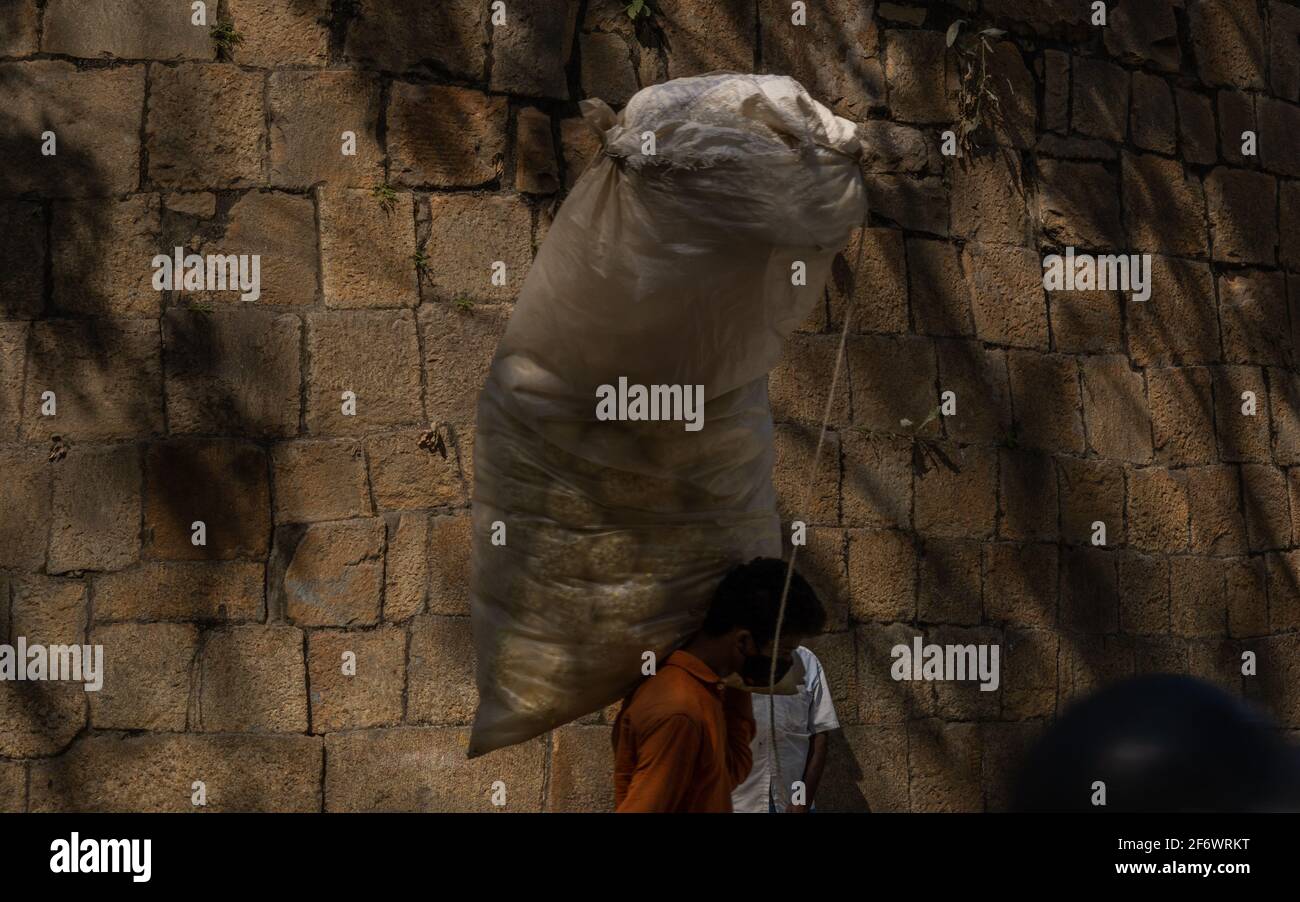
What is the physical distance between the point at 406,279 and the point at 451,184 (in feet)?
1.18

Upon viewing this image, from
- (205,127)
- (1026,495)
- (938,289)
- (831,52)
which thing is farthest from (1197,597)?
(205,127)

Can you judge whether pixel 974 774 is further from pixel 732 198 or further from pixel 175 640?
pixel 732 198

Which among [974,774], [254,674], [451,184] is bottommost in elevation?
[974,774]

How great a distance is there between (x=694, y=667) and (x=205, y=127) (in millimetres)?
2797

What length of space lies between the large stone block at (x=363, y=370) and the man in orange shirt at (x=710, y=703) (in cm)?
203

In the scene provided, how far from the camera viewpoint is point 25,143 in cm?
461

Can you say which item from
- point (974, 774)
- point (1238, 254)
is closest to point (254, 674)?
point (974, 774)

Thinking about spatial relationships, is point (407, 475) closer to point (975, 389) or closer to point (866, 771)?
point (866, 771)

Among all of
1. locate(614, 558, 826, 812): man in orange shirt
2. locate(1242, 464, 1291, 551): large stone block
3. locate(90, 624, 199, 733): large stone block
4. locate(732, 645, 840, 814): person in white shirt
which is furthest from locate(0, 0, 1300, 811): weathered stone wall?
locate(614, 558, 826, 812): man in orange shirt

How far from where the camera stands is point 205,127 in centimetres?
471

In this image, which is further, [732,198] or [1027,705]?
[1027,705]

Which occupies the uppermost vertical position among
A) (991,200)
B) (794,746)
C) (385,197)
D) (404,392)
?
(991,200)

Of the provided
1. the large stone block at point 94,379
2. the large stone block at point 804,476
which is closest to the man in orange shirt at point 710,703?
the large stone block at point 804,476

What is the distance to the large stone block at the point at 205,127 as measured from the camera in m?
4.68
